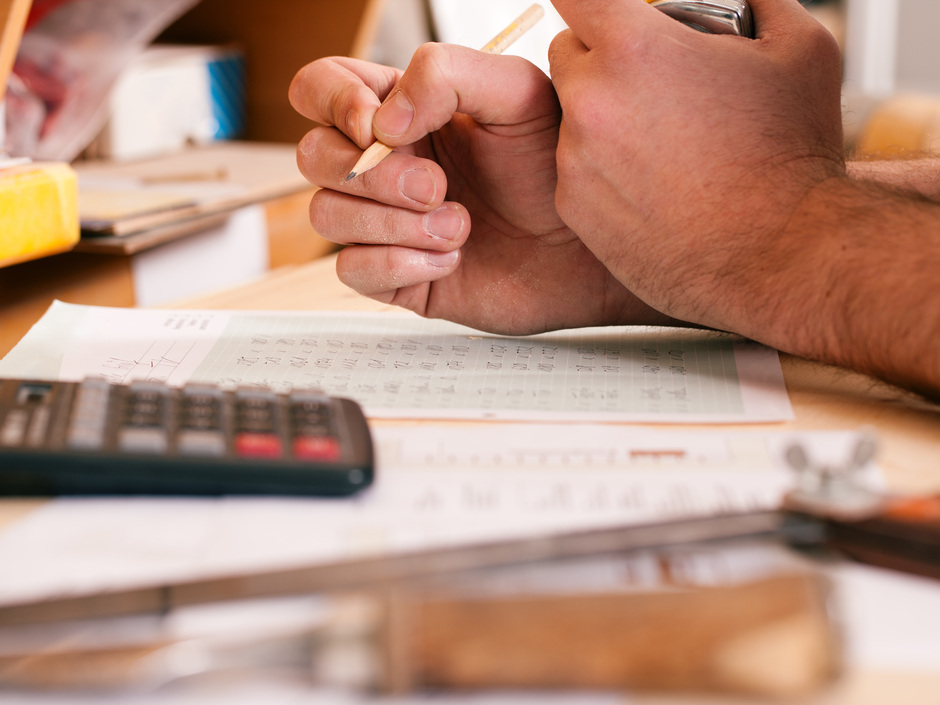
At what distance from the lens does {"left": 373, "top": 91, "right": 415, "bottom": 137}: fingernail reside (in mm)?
527

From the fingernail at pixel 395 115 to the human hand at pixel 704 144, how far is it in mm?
91

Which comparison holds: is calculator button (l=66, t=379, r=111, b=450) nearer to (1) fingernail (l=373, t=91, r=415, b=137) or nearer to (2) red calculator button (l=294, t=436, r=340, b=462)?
(2) red calculator button (l=294, t=436, r=340, b=462)

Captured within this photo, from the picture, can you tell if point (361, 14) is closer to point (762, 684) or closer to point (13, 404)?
point (13, 404)

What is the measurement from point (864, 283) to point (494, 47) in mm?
284

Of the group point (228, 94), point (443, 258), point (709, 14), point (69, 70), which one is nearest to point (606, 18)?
point (709, 14)

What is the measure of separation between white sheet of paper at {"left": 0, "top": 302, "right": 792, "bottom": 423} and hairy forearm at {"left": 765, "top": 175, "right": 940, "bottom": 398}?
0.04 m

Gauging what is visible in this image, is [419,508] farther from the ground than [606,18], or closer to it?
closer to it

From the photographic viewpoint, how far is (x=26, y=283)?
32.3 inches

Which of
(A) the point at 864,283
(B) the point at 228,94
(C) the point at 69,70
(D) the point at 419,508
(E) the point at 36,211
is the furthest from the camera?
(B) the point at 228,94

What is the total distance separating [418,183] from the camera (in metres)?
0.55

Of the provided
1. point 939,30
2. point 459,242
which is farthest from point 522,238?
point 939,30

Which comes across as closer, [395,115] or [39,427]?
[39,427]

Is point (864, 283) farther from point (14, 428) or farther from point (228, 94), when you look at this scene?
point (228, 94)

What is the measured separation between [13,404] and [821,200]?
397mm
